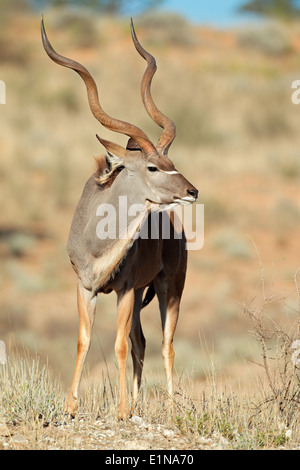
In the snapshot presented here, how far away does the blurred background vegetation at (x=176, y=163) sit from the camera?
1430 centimetres

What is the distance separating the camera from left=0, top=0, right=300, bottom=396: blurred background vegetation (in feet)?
46.9

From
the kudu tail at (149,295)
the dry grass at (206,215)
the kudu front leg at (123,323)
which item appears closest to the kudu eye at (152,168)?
the kudu front leg at (123,323)

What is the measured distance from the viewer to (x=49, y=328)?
48.1ft

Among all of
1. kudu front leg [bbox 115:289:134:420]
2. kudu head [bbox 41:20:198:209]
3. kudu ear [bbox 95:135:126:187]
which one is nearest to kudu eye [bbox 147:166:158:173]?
kudu head [bbox 41:20:198:209]

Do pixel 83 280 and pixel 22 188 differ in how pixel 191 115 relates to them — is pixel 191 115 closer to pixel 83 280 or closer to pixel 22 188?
pixel 22 188

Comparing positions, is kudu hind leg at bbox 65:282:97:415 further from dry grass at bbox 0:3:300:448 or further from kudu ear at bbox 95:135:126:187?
kudu ear at bbox 95:135:126:187

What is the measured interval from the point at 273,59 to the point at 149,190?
3605 centimetres

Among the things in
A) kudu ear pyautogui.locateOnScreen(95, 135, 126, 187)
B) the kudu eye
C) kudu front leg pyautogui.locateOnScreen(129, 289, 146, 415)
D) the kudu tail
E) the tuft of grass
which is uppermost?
kudu ear pyautogui.locateOnScreen(95, 135, 126, 187)

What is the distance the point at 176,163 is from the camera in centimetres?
2469

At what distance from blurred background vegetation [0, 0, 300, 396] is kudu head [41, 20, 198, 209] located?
1.01 m

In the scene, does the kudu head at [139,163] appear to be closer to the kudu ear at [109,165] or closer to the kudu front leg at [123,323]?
the kudu ear at [109,165]

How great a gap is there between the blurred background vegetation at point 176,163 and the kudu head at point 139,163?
1010mm

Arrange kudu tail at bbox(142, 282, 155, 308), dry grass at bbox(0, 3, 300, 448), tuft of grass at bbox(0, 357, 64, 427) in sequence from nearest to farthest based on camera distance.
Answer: tuft of grass at bbox(0, 357, 64, 427), dry grass at bbox(0, 3, 300, 448), kudu tail at bbox(142, 282, 155, 308)
